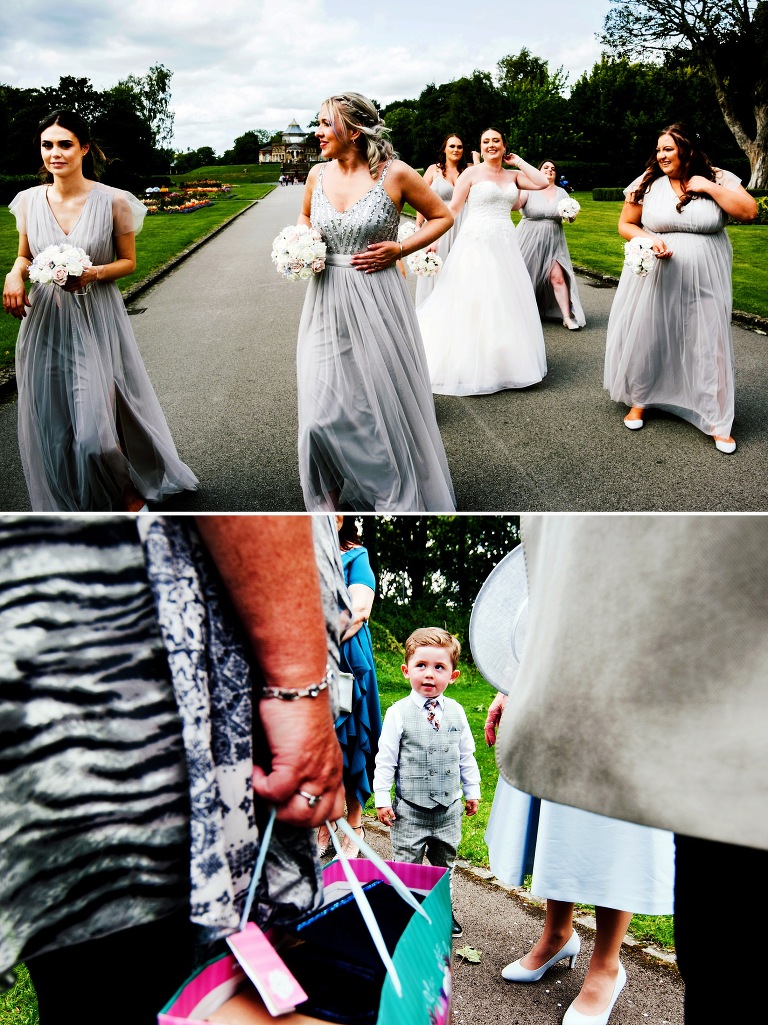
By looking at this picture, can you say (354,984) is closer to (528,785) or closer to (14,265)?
(528,785)

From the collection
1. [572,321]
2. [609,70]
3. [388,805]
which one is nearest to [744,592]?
[609,70]

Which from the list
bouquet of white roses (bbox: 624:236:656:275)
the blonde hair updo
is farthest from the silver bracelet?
bouquet of white roses (bbox: 624:236:656:275)

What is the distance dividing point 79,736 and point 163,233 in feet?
5.72

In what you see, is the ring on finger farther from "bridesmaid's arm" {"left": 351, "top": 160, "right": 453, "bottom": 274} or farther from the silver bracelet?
"bridesmaid's arm" {"left": 351, "top": 160, "right": 453, "bottom": 274}

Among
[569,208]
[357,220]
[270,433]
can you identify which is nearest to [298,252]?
[357,220]

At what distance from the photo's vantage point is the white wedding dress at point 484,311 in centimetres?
445

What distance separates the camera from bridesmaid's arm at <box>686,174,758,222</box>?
2604 millimetres

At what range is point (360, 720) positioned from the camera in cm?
260

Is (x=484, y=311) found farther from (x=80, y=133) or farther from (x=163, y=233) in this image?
(x=80, y=133)

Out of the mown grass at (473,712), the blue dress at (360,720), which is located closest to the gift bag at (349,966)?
the blue dress at (360,720)

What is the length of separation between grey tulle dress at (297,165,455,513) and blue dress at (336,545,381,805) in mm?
603

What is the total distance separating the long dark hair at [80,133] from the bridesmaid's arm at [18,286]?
0.22 metres

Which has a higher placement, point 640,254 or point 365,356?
point 640,254

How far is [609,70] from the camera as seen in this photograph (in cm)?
187
